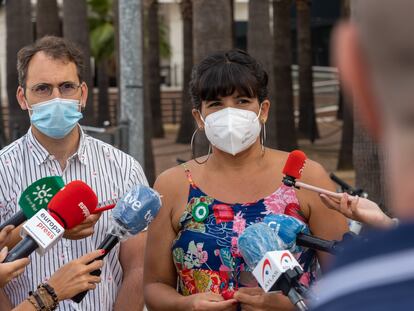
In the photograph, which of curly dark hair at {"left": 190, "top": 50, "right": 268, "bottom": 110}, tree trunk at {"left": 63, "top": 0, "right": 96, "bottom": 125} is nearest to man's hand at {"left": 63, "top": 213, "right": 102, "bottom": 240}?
curly dark hair at {"left": 190, "top": 50, "right": 268, "bottom": 110}

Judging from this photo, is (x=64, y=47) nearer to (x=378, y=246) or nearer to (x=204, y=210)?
(x=204, y=210)

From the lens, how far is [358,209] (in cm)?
352

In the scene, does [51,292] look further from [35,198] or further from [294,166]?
[294,166]

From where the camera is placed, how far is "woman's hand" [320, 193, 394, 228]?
11.4 feet

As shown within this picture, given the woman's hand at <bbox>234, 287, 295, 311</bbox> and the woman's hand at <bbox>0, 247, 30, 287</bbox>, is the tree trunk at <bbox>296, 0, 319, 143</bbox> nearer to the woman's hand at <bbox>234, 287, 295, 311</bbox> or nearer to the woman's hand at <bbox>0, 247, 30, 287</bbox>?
the woman's hand at <bbox>234, 287, 295, 311</bbox>

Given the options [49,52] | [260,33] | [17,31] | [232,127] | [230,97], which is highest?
[17,31]

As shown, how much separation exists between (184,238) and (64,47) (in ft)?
3.51

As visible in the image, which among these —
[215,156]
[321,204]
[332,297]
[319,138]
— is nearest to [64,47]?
[215,156]

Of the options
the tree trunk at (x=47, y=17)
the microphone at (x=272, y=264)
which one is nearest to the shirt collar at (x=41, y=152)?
the microphone at (x=272, y=264)

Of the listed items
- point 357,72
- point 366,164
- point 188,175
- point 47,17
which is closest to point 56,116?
point 188,175

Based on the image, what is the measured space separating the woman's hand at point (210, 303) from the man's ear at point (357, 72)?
8.32ft

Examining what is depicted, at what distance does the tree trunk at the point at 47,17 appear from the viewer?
1948 centimetres

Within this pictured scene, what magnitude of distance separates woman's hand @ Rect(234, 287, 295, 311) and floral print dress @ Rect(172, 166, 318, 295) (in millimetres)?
151

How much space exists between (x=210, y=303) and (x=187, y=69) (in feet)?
79.4
